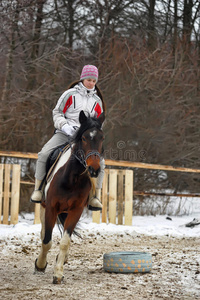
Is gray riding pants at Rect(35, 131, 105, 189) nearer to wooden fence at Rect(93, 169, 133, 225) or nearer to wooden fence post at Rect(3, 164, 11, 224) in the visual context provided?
wooden fence post at Rect(3, 164, 11, 224)

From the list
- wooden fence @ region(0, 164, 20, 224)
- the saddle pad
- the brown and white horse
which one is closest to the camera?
the brown and white horse

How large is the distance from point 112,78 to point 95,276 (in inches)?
303

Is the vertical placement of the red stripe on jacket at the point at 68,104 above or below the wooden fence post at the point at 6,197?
above

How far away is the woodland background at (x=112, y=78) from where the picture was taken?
11.6 meters

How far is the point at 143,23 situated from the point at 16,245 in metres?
9.67

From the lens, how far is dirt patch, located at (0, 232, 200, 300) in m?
4.34

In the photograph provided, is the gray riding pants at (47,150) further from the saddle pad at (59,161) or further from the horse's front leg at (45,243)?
the horse's front leg at (45,243)

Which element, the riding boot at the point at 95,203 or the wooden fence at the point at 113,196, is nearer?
the riding boot at the point at 95,203

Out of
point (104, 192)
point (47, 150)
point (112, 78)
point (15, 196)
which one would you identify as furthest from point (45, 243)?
point (112, 78)

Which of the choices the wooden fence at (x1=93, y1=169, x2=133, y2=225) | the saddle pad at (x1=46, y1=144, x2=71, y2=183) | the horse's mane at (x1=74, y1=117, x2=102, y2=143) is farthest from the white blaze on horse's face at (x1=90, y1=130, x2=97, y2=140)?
the wooden fence at (x1=93, y1=169, x2=133, y2=225)

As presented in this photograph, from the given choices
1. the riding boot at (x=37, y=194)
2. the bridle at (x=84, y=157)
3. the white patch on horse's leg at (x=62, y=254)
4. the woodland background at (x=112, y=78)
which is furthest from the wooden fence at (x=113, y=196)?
the bridle at (x=84, y=157)

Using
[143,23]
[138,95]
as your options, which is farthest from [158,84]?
[143,23]

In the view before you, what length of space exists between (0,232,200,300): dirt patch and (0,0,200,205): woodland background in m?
4.42

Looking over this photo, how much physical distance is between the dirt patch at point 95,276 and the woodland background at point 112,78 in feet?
14.5
